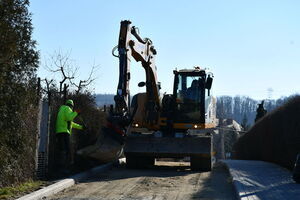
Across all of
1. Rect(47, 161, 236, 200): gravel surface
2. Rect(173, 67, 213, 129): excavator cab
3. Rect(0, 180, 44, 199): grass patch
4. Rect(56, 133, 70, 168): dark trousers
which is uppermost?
Rect(173, 67, 213, 129): excavator cab

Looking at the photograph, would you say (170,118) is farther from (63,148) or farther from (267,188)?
(267,188)

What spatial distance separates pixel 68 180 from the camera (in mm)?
12219

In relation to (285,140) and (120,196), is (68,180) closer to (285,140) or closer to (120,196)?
(120,196)

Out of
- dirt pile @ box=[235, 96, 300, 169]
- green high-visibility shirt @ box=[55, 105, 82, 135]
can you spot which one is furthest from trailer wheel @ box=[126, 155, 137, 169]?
dirt pile @ box=[235, 96, 300, 169]

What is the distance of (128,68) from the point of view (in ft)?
50.0

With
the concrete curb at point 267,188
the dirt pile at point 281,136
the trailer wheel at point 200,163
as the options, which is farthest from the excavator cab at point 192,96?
the concrete curb at point 267,188

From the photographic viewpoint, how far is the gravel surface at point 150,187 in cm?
1073

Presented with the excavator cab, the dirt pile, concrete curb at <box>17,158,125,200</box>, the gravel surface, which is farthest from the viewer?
the excavator cab

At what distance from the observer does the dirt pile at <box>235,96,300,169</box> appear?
52.8 feet

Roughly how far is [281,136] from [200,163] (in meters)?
3.50

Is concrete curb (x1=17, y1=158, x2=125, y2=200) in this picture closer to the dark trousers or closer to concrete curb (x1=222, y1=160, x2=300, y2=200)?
the dark trousers

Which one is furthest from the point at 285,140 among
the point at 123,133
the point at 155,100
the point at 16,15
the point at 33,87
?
the point at 16,15

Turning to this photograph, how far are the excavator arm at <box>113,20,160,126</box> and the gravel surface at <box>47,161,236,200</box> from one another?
1.94 metres

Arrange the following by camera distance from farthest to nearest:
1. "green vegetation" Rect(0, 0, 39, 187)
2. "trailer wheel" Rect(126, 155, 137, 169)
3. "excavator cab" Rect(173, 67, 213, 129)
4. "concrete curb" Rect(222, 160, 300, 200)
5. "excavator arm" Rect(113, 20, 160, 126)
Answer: "excavator cab" Rect(173, 67, 213, 129)
"trailer wheel" Rect(126, 155, 137, 169)
"excavator arm" Rect(113, 20, 160, 126)
"concrete curb" Rect(222, 160, 300, 200)
"green vegetation" Rect(0, 0, 39, 187)
